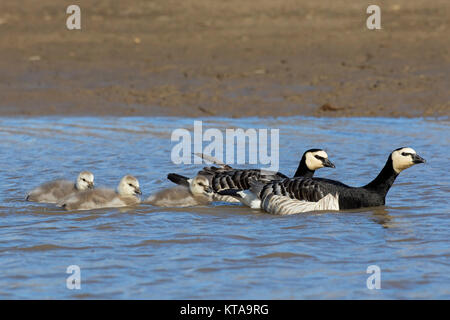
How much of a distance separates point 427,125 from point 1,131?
6.45 metres

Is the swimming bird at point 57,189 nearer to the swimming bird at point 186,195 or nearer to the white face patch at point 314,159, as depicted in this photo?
the swimming bird at point 186,195

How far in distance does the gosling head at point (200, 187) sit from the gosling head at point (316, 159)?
1103mm

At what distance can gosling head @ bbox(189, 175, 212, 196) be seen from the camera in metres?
9.51

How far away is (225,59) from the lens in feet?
56.3

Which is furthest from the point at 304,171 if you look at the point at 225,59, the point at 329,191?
the point at 225,59

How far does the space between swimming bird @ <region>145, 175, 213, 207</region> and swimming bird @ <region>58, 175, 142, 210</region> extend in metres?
0.21

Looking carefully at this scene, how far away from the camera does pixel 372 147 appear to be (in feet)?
40.6

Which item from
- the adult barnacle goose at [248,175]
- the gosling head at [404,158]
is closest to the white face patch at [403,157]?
the gosling head at [404,158]

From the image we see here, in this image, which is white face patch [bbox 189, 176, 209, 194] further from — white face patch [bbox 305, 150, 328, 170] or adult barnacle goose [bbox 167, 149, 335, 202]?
white face patch [bbox 305, 150, 328, 170]

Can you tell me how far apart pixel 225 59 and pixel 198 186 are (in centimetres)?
797

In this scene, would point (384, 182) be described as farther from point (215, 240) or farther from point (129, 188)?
point (129, 188)

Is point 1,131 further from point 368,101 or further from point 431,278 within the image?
point 431,278

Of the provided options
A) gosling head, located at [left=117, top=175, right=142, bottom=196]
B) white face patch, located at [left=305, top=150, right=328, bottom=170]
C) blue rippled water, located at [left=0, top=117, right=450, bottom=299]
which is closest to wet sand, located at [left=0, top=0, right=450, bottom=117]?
blue rippled water, located at [left=0, top=117, right=450, bottom=299]

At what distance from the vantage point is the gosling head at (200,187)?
9508 millimetres
